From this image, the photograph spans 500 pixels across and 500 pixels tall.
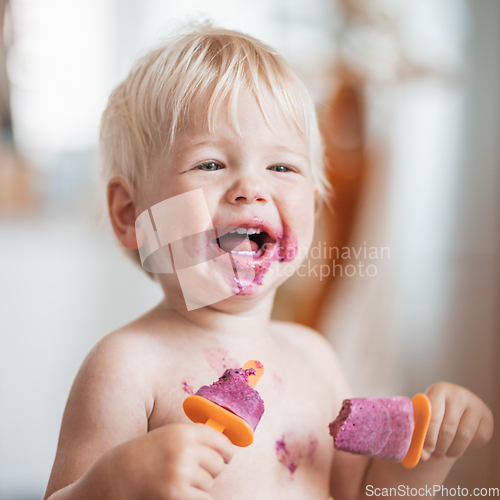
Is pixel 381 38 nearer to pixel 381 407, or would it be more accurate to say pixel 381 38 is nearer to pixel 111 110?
pixel 111 110

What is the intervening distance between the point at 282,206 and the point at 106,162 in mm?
201

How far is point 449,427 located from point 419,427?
4 centimetres

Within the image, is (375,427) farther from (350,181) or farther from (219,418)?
(350,181)

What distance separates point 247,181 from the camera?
367 mm

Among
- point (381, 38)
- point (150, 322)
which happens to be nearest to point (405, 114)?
point (381, 38)

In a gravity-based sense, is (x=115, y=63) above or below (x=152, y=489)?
above

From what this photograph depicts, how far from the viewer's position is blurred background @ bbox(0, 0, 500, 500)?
567 mm

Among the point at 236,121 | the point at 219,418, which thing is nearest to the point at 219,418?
the point at 219,418

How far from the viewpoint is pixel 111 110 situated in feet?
1.55

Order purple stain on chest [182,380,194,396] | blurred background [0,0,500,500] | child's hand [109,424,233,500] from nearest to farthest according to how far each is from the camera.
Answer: child's hand [109,424,233,500] < purple stain on chest [182,380,194,396] < blurred background [0,0,500,500]

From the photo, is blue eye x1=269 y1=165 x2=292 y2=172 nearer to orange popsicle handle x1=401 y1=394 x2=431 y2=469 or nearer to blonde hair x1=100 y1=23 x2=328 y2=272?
blonde hair x1=100 y1=23 x2=328 y2=272

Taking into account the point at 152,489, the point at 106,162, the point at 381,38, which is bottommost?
the point at 152,489

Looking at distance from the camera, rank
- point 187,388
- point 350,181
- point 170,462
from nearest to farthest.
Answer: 1. point 170,462
2. point 187,388
3. point 350,181

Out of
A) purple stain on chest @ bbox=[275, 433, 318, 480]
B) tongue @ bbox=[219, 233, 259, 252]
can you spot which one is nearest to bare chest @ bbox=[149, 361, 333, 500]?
purple stain on chest @ bbox=[275, 433, 318, 480]
